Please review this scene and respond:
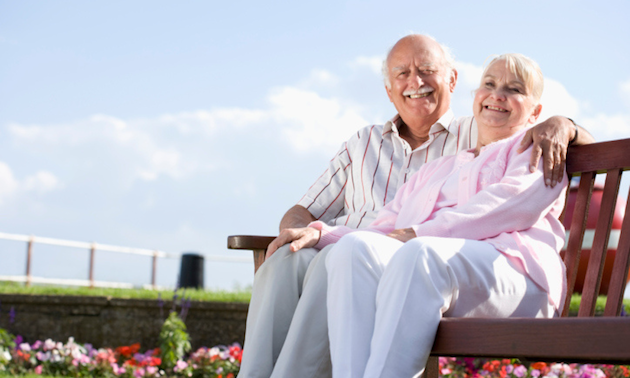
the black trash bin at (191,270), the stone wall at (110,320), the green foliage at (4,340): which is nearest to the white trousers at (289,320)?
the stone wall at (110,320)

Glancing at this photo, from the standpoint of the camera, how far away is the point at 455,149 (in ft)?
10.2

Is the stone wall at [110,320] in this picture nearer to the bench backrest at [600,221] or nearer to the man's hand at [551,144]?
the bench backrest at [600,221]

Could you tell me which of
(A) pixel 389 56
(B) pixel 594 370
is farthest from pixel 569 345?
(B) pixel 594 370

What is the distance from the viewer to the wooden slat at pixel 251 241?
270cm

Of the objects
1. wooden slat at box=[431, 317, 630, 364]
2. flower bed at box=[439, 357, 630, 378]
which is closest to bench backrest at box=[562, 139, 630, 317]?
wooden slat at box=[431, 317, 630, 364]

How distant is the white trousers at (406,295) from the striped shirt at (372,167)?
105cm

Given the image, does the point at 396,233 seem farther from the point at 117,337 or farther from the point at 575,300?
the point at 117,337

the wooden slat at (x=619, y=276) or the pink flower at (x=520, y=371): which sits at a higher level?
the wooden slat at (x=619, y=276)

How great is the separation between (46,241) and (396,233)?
10.5 m

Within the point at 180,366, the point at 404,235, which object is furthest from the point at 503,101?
the point at 180,366

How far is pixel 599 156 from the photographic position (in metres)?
2.35

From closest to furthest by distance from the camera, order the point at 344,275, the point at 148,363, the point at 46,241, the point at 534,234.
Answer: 1. the point at 344,275
2. the point at 534,234
3. the point at 148,363
4. the point at 46,241

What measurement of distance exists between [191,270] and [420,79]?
872cm

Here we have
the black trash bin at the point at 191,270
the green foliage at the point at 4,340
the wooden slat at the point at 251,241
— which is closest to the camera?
the wooden slat at the point at 251,241
